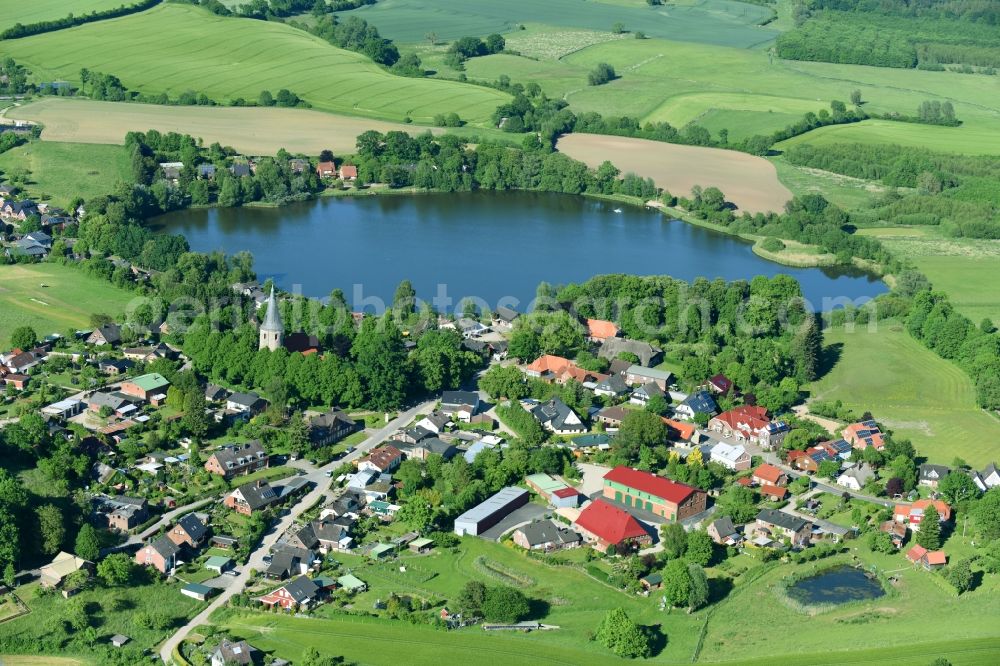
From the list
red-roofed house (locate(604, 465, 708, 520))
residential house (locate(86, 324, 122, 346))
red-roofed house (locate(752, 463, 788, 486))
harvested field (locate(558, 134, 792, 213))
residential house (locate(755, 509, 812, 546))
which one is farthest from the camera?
harvested field (locate(558, 134, 792, 213))

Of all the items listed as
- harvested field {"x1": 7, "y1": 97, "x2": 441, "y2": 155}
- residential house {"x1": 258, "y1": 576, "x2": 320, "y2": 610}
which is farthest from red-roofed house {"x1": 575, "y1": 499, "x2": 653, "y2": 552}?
harvested field {"x1": 7, "y1": 97, "x2": 441, "y2": 155}

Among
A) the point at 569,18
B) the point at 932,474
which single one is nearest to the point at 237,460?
the point at 932,474

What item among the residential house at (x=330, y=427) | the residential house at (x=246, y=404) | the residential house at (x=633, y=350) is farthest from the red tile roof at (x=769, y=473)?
the residential house at (x=246, y=404)

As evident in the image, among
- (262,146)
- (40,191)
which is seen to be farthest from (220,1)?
(40,191)

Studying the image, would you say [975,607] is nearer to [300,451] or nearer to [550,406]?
[550,406]

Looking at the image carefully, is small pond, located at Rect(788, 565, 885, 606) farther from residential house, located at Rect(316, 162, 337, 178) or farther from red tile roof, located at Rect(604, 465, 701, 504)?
residential house, located at Rect(316, 162, 337, 178)

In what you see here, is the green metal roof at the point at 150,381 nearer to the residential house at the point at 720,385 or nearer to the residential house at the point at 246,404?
the residential house at the point at 246,404

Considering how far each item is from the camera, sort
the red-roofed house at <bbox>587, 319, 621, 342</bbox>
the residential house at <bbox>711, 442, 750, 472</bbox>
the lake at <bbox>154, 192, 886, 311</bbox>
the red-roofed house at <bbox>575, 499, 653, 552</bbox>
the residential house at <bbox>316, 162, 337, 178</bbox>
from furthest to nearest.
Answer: the residential house at <bbox>316, 162, 337, 178</bbox>, the lake at <bbox>154, 192, 886, 311</bbox>, the red-roofed house at <bbox>587, 319, 621, 342</bbox>, the residential house at <bbox>711, 442, 750, 472</bbox>, the red-roofed house at <bbox>575, 499, 653, 552</bbox>

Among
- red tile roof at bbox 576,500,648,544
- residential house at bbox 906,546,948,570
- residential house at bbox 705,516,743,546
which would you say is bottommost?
residential house at bbox 906,546,948,570

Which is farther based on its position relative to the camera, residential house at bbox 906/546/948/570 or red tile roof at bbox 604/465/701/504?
red tile roof at bbox 604/465/701/504
